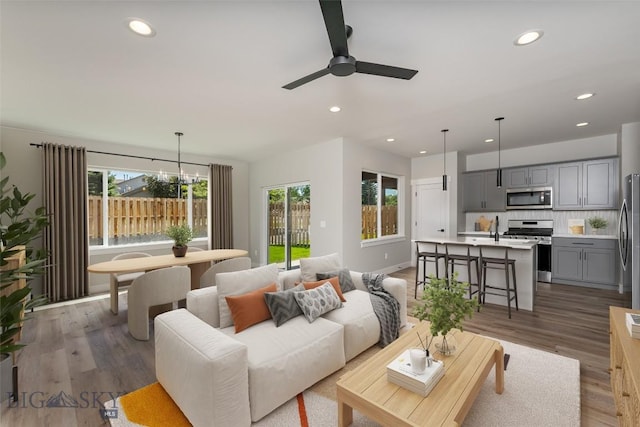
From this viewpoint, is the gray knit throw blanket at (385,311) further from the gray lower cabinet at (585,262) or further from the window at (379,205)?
the gray lower cabinet at (585,262)

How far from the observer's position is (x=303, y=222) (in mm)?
6074

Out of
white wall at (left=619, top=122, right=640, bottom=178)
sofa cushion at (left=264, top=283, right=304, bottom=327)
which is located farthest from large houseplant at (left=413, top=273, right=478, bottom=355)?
white wall at (left=619, top=122, right=640, bottom=178)

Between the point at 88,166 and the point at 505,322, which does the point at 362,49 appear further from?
the point at 88,166

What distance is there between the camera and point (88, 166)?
16.1 ft

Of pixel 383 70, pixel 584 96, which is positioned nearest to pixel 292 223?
pixel 383 70

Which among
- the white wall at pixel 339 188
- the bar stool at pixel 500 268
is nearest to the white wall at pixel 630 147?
the bar stool at pixel 500 268

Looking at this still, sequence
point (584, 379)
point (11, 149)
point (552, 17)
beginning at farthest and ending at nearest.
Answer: point (11, 149), point (584, 379), point (552, 17)

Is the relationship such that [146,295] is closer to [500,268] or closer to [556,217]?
[500,268]

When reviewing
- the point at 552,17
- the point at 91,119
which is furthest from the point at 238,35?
the point at 91,119

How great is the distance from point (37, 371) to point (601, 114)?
7.13 metres

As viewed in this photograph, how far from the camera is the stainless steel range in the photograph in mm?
5211

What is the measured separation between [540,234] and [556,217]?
20.9 inches

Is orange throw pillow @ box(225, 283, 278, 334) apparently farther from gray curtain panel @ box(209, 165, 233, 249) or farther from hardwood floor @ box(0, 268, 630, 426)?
gray curtain panel @ box(209, 165, 233, 249)

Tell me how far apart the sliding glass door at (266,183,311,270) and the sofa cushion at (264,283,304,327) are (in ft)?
11.0
